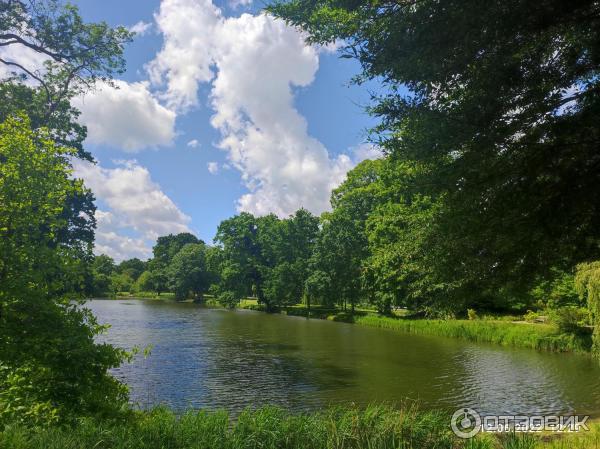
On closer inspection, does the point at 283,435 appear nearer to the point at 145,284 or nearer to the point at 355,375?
the point at 355,375

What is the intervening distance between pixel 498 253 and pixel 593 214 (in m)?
1.69

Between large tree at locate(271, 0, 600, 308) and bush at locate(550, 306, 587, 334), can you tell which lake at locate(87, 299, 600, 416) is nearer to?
bush at locate(550, 306, 587, 334)

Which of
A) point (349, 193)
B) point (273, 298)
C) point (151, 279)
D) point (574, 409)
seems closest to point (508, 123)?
point (574, 409)

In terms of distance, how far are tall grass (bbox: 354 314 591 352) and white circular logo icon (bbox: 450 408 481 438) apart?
15514 millimetres

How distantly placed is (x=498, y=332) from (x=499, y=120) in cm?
2624

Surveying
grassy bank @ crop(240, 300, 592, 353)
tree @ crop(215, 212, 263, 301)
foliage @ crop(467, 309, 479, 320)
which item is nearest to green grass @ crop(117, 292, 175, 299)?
tree @ crop(215, 212, 263, 301)

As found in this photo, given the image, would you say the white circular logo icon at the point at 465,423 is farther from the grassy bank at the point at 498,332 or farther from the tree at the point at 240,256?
the tree at the point at 240,256

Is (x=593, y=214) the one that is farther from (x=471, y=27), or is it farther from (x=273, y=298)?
(x=273, y=298)

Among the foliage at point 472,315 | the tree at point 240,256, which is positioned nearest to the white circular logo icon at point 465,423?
the foliage at point 472,315

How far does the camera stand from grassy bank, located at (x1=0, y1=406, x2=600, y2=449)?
7.63 meters

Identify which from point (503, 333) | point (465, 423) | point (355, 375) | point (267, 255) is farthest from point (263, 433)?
point (267, 255)

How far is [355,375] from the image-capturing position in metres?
18.8

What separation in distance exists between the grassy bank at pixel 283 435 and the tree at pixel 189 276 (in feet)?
287

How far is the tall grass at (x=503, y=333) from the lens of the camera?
81.3ft
